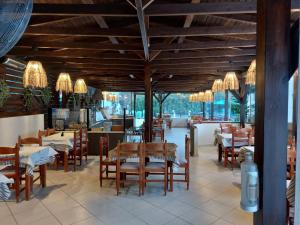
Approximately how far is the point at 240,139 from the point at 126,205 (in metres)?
3.32

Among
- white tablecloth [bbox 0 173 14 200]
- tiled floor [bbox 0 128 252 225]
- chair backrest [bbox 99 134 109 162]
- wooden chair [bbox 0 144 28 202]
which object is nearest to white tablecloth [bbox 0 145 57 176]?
wooden chair [bbox 0 144 28 202]

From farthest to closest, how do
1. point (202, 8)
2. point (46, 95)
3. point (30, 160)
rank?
1. point (46, 95)
2. point (30, 160)
3. point (202, 8)

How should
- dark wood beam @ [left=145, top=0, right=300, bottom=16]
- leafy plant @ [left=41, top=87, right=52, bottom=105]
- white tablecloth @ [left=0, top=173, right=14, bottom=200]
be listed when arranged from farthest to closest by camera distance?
leafy plant @ [left=41, top=87, right=52, bottom=105] → dark wood beam @ [left=145, top=0, right=300, bottom=16] → white tablecloth @ [left=0, top=173, right=14, bottom=200]

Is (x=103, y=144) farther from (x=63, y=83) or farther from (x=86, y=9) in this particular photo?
(x=86, y=9)

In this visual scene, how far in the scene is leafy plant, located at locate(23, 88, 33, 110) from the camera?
6020mm

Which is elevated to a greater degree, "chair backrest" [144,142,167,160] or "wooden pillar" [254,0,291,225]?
"wooden pillar" [254,0,291,225]

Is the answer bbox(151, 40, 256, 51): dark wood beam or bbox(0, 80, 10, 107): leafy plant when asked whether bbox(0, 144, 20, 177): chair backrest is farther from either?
bbox(151, 40, 256, 51): dark wood beam

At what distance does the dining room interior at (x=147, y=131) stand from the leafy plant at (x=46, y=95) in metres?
0.03

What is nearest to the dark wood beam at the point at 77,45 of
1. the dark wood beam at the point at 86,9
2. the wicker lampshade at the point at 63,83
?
the wicker lampshade at the point at 63,83

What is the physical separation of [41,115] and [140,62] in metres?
3.20

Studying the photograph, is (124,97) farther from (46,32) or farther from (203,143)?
(46,32)

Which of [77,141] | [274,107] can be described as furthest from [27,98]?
[274,107]

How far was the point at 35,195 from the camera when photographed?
158 inches

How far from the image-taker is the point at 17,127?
551 cm
